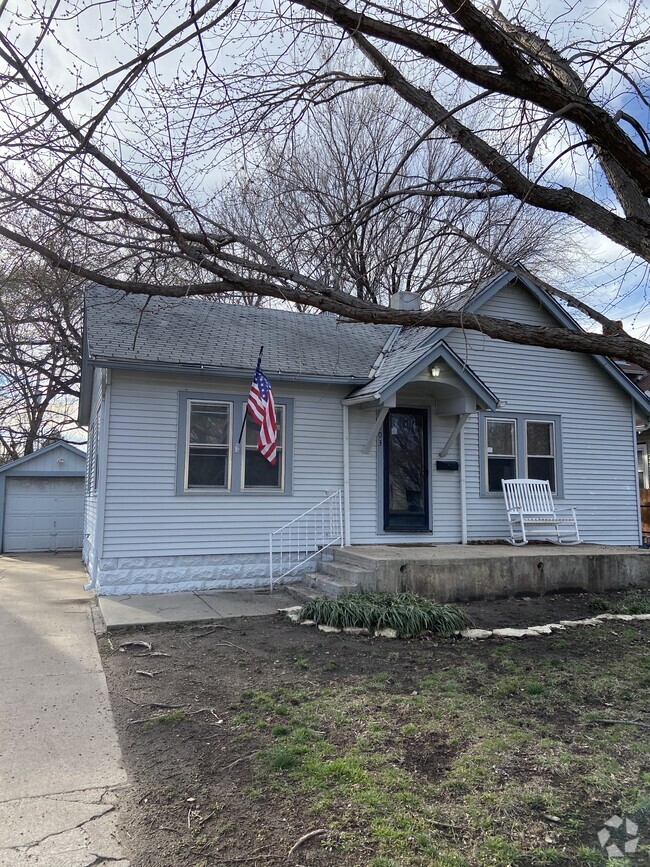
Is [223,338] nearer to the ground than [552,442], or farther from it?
farther from it

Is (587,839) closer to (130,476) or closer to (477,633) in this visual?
(477,633)

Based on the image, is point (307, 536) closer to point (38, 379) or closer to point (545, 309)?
point (545, 309)

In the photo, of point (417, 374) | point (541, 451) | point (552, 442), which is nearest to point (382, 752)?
point (417, 374)

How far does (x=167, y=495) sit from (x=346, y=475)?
2868 millimetres

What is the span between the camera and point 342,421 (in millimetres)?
10297

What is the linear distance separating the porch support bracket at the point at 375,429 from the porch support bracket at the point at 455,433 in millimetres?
1279

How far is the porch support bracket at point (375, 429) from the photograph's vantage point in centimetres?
962

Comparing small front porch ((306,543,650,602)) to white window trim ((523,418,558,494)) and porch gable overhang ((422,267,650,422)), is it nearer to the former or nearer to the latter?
white window trim ((523,418,558,494))

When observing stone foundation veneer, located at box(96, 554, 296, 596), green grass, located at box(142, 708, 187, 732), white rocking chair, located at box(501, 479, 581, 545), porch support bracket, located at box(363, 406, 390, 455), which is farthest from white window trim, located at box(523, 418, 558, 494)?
green grass, located at box(142, 708, 187, 732)

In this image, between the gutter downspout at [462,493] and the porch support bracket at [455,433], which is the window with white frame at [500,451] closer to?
the gutter downspout at [462,493]

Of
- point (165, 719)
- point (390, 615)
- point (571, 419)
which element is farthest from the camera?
point (571, 419)

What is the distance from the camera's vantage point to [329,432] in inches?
401

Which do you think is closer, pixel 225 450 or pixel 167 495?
pixel 167 495

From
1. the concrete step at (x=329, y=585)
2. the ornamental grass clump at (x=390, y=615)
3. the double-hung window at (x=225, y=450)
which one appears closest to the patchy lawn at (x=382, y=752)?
the ornamental grass clump at (x=390, y=615)
